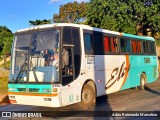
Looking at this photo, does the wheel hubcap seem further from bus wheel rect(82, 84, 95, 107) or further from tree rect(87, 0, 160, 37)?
tree rect(87, 0, 160, 37)

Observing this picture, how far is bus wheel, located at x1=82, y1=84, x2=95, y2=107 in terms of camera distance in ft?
40.8

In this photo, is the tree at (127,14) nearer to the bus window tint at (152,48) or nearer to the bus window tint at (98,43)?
the bus window tint at (152,48)

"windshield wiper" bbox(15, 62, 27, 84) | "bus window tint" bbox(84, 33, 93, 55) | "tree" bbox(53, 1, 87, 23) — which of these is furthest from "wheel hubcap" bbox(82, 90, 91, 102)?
"tree" bbox(53, 1, 87, 23)

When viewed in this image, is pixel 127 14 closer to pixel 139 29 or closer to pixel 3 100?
pixel 139 29

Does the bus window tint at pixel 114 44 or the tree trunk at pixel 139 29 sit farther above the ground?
the tree trunk at pixel 139 29

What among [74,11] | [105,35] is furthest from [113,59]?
[74,11]

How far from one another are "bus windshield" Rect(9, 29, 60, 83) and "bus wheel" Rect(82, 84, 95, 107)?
194 centimetres

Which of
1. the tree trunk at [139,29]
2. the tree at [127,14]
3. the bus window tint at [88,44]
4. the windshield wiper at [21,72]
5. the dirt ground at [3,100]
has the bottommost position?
the dirt ground at [3,100]

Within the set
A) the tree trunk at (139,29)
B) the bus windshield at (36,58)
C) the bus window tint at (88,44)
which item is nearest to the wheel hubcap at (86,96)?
the bus window tint at (88,44)

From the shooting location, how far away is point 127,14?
3228 cm

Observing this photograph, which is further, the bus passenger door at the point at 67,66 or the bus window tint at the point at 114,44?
the bus window tint at the point at 114,44

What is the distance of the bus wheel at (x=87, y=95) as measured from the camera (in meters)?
12.4

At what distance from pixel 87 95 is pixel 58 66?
224cm

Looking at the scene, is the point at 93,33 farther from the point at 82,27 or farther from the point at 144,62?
the point at 144,62
